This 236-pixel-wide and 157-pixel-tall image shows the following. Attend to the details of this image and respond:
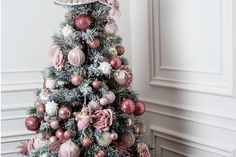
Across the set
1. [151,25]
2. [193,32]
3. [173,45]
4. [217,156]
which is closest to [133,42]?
[151,25]

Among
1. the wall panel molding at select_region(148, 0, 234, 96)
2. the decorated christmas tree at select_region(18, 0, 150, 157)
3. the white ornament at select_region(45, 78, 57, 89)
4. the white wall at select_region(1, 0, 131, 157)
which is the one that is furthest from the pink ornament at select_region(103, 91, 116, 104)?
the white wall at select_region(1, 0, 131, 157)

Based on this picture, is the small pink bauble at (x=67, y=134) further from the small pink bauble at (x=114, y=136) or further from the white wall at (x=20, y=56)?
the white wall at (x=20, y=56)

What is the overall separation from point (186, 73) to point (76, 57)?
2.08 ft

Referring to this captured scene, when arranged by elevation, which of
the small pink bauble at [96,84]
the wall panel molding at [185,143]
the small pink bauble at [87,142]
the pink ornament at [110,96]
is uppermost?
the small pink bauble at [96,84]

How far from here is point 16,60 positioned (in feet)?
6.01

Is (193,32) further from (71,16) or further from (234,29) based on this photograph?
(71,16)

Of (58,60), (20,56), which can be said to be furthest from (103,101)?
(20,56)

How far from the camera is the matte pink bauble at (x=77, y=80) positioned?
127 centimetres

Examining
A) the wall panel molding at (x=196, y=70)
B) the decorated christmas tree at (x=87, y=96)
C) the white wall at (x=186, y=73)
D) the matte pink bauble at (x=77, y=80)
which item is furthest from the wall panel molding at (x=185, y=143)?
the matte pink bauble at (x=77, y=80)

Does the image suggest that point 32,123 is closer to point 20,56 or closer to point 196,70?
point 20,56

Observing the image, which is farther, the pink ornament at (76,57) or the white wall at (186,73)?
the white wall at (186,73)

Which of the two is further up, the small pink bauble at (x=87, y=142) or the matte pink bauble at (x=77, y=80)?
the matte pink bauble at (x=77, y=80)

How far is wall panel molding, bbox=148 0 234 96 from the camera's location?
1.40m

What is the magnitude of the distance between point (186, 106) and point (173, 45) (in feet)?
1.07
